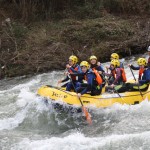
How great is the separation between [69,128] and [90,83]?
4.60 ft

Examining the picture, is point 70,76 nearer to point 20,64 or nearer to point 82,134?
point 82,134

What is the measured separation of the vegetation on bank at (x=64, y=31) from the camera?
55.3 feet

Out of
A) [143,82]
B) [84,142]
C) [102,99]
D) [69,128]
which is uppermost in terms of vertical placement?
[143,82]

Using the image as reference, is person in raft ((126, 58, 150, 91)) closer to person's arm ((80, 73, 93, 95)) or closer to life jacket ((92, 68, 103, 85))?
life jacket ((92, 68, 103, 85))

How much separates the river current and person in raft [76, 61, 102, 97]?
61cm

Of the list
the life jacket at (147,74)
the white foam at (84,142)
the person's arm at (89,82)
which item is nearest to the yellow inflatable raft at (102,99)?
the person's arm at (89,82)

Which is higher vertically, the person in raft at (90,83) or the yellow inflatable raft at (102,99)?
the person in raft at (90,83)

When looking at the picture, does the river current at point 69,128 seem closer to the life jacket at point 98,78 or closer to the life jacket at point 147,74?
the life jacket at point 147,74

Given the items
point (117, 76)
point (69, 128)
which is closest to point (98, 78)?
point (117, 76)

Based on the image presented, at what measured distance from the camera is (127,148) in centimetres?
882

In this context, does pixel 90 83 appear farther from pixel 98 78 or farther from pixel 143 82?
pixel 143 82

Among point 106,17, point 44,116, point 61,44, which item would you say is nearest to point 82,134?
point 44,116

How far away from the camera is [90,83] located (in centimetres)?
1100

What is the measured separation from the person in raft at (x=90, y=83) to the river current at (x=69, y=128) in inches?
23.9
